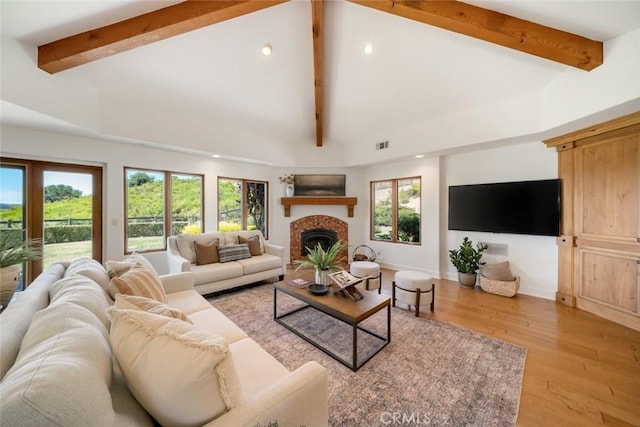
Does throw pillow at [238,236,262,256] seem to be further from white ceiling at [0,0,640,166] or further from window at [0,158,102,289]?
window at [0,158,102,289]

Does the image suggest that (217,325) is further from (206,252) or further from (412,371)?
(206,252)

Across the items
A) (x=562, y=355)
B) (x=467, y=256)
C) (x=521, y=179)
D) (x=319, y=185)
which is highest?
(x=319, y=185)

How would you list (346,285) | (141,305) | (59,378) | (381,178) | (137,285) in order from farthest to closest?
(381,178) → (346,285) → (137,285) → (141,305) → (59,378)

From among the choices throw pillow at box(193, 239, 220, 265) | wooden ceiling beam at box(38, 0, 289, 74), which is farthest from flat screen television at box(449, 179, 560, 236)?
throw pillow at box(193, 239, 220, 265)

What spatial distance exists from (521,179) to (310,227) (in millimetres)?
4121

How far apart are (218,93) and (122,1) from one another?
1.63 meters

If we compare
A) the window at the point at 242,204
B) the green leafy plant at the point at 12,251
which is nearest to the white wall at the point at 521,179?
the window at the point at 242,204

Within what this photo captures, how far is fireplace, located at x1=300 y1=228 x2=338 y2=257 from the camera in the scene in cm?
591

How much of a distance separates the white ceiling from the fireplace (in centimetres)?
273

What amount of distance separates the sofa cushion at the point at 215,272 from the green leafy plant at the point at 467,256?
370 cm

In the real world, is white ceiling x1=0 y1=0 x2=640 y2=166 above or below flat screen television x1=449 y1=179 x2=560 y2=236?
above

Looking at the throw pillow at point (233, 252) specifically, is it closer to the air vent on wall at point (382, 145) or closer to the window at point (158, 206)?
the window at point (158, 206)

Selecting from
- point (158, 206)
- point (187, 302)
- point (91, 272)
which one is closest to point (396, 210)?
point (187, 302)

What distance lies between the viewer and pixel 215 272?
350cm
